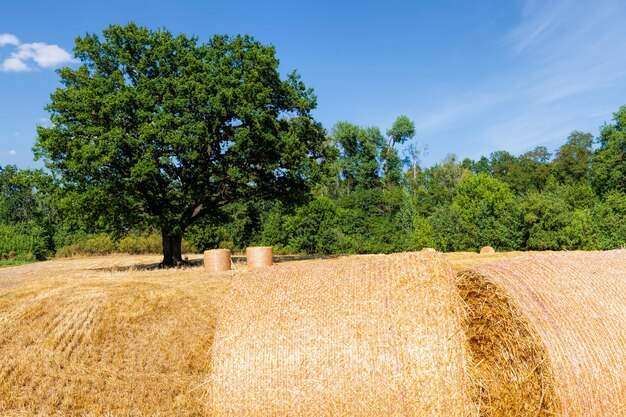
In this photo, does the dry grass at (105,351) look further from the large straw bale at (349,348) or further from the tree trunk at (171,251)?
the tree trunk at (171,251)

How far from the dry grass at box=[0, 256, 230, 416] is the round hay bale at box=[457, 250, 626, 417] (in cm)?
286

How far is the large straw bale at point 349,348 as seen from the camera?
12.6 ft

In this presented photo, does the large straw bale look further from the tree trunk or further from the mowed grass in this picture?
the tree trunk

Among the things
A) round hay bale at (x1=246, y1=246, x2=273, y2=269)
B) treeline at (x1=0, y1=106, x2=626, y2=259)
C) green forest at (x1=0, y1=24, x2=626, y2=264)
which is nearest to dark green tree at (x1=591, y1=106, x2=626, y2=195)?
treeline at (x1=0, y1=106, x2=626, y2=259)

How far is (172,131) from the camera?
68.8 feet

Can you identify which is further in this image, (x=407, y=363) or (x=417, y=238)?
(x=417, y=238)

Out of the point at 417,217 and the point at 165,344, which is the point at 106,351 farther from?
the point at 417,217

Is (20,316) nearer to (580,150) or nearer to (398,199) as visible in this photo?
(398,199)

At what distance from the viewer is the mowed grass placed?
5.27m

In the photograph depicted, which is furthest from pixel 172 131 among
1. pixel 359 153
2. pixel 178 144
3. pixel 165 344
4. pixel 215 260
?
pixel 359 153

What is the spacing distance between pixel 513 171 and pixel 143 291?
58709 millimetres

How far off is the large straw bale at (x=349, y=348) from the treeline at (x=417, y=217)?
19778 millimetres

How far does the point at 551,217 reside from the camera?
35.2 meters

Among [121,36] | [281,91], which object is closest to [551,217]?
[281,91]
